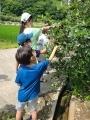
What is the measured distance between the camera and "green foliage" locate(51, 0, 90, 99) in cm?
811

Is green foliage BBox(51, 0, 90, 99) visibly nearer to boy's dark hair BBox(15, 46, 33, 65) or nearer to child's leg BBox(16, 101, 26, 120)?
boy's dark hair BBox(15, 46, 33, 65)

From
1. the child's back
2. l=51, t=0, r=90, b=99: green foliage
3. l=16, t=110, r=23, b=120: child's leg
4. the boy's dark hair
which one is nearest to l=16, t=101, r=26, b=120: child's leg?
l=16, t=110, r=23, b=120: child's leg

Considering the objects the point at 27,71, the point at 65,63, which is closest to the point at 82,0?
the point at 65,63

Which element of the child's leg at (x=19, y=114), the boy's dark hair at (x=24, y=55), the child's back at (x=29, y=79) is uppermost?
the boy's dark hair at (x=24, y=55)

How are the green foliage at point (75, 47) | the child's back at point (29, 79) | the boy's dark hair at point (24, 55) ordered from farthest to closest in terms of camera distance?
the green foliage at point (75, 47), the child's back at point (29, 79), the boy's dark hair at point (24, 55)

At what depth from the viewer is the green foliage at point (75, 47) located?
8109mm

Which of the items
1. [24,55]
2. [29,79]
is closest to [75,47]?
[29,79]

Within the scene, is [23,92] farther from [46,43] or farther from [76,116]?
[46,43]

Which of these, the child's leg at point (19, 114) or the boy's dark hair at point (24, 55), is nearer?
the boy's dark hair at point (24, 55)

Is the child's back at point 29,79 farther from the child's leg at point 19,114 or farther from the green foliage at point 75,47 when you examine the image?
the green foliage at point 75,47

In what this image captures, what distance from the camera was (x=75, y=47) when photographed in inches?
324

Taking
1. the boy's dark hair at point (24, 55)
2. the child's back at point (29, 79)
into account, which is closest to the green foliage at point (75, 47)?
the child's back at point (29, 79)

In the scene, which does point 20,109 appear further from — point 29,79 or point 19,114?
point 29,79

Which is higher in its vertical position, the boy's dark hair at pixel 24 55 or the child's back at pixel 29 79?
the boy's dark hair at pixel 24 55
